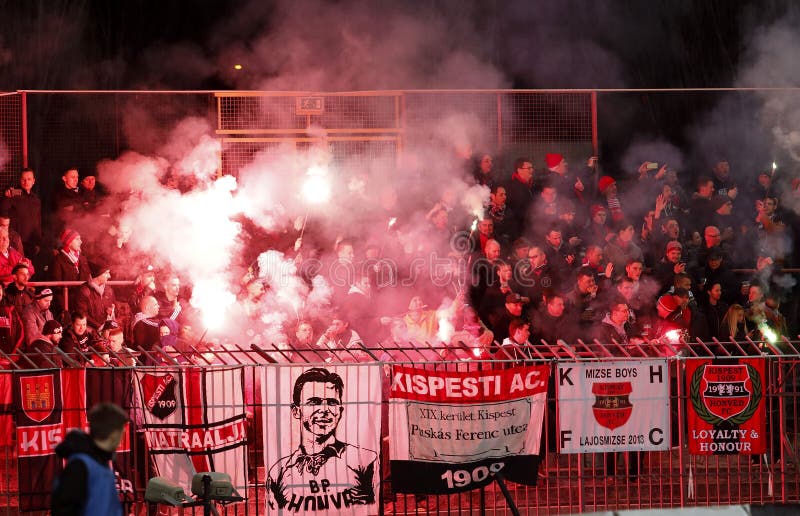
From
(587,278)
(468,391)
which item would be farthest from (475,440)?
(587,278)

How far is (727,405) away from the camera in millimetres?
7359

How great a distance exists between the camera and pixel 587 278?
1090 cm

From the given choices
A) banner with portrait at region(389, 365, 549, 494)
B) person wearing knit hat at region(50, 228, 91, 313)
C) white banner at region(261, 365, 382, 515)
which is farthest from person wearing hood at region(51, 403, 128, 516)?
person wearing knit hat at region(50, 228, 91, 313)

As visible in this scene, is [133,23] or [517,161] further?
[133,23]

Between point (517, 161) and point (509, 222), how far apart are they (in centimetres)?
83

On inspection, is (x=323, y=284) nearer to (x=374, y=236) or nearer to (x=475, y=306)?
(x=374, y=236)

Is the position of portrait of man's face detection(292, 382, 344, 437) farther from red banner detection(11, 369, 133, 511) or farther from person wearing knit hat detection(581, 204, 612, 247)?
person wearing knit hat detection(581, 204, 612, 247)

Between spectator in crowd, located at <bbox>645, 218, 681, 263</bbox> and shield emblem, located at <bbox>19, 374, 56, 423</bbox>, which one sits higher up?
spectator in crowd, located at <bbox>645, 218, 681, 263</bbox>

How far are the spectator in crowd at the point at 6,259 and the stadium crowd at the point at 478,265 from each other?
14 mm

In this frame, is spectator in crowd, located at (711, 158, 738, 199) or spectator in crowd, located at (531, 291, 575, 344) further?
spectator in crowd, located at (711, 158, 738, 199)

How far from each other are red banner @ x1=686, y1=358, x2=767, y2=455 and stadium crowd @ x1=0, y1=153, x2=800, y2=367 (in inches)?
117

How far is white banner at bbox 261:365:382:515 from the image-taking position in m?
6.95

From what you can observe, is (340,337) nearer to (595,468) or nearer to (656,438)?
(595,468)

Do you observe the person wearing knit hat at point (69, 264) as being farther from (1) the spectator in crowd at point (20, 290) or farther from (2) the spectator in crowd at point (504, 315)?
(2) the spectator in crowd at point (504, 315)
